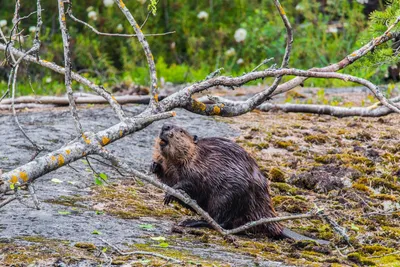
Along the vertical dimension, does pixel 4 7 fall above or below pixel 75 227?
above

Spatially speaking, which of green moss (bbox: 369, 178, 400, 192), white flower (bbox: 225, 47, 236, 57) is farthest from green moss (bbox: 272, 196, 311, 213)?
white flower (bbox: 225, 47, 236, 57)

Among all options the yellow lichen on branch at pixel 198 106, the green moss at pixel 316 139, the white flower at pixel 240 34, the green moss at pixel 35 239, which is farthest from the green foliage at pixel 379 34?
the white flower at pixel 240 34

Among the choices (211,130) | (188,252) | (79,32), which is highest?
(79,32)

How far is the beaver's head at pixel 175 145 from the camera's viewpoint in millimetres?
4668

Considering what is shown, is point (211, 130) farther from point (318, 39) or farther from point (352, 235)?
point (318, 39)

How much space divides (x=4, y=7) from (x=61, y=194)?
7636 millimetres

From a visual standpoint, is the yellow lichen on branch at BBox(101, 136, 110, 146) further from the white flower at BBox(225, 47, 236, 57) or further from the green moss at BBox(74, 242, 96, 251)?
the white flower at BBox(225, 47, 236, 57)

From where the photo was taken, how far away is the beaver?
4527mm

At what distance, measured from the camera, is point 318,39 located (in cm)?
1080

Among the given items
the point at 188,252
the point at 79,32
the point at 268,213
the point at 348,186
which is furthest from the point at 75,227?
the point at 79,32

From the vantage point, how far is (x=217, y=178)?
4562mm

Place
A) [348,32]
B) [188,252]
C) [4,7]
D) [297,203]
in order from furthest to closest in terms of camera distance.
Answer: [4,7], [348,32], [297,203], [188,252]

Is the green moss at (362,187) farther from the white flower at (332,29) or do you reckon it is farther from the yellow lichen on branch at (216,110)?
the white flower at (332,29)

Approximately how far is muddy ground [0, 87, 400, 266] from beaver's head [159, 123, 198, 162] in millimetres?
327
